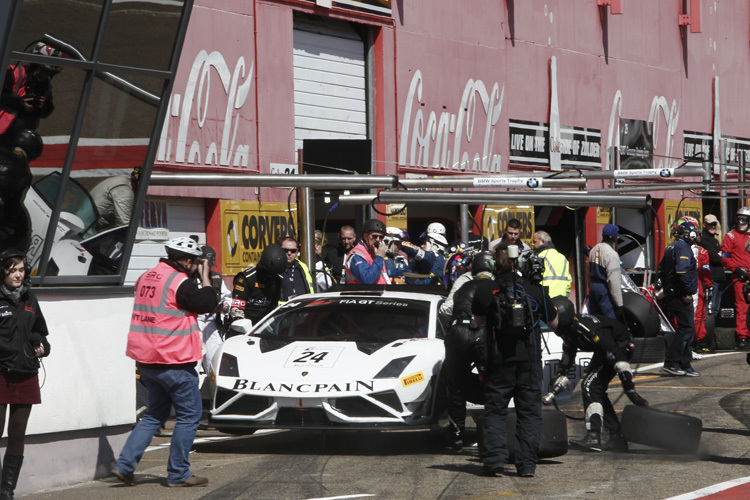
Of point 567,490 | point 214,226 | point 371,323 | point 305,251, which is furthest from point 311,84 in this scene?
point 567,490

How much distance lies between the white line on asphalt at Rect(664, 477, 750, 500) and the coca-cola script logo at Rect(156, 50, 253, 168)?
1015 centimetres

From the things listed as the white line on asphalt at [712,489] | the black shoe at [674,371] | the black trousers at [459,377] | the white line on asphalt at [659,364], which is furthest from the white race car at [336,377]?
the white line on asphalt at [659,364]

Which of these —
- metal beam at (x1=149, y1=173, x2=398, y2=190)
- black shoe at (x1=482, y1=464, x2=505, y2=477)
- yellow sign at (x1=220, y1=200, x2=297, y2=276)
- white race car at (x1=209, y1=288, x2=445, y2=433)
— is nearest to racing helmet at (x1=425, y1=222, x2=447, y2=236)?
yellow sign at (x1=220, y1=200, x2=297, y2=276)

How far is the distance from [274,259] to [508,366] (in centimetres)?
403

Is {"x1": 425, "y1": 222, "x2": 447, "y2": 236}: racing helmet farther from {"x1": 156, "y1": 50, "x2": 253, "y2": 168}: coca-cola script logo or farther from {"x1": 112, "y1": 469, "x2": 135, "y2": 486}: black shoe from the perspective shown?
{"x1": 112, "y1": 469, "x2": 135, "y2": 486}: black shoe

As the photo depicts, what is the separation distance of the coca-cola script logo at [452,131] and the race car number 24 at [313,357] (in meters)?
11.7

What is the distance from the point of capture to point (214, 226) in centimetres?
1809

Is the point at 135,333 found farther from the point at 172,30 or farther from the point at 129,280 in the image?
the point at 129,280

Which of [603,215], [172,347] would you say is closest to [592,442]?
[172,347]

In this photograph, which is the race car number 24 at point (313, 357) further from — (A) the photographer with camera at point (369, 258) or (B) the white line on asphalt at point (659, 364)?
(B) the white line on asphalt at point (659, 364)

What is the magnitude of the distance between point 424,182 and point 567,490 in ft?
19.3

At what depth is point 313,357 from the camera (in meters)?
10.4

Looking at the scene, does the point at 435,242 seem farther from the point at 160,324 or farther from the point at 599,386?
the point at 160,324

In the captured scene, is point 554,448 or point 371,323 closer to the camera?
point 554,448
